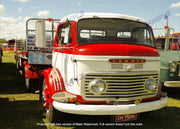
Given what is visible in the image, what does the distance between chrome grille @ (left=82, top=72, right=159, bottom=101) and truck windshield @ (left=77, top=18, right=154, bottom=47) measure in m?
0.70

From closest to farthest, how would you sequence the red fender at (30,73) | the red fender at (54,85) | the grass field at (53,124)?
the red fender at (54,85), the grass field at (53,124), the red fender at (30,73)

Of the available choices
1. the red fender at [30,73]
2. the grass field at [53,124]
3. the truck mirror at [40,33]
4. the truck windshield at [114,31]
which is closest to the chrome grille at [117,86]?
the truck windshield at [114,31]

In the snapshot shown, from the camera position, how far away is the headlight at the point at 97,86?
3.16 m

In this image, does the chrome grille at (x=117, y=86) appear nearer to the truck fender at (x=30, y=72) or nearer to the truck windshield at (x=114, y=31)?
the truck windshield at (x=114, y=31)

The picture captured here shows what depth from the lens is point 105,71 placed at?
322 centimetres

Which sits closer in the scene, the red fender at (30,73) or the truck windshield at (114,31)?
the truck windshield at (114,31)

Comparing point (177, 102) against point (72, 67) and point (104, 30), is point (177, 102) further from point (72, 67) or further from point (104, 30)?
point (72, 67)

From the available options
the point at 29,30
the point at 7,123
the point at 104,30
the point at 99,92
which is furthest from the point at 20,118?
the point at 29,30

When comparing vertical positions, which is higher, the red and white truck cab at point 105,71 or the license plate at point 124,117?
the red and white truck cab at point 105,71

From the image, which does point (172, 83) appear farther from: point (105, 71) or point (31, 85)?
point (31, 85)

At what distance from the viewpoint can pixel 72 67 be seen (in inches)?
136

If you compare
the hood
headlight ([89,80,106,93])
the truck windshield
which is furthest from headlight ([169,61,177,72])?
headlight ([89,80,106,93])

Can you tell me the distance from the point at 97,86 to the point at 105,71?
0.27 metres

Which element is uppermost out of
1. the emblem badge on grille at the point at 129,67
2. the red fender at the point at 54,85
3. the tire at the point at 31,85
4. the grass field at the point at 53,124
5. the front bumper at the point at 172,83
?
the emblem badge on grille at the point at 129,67
